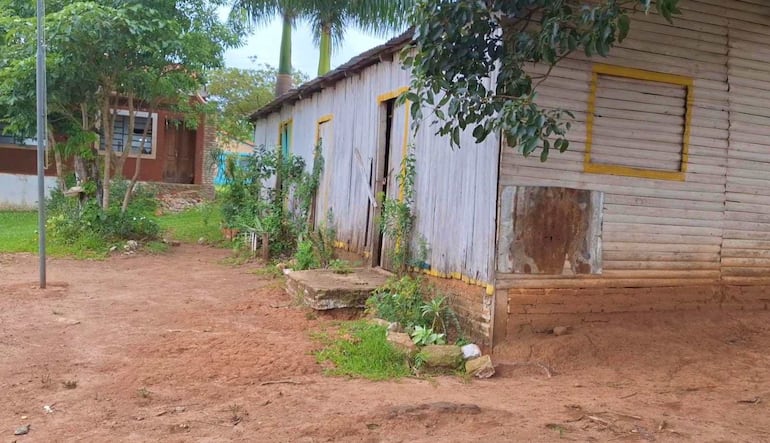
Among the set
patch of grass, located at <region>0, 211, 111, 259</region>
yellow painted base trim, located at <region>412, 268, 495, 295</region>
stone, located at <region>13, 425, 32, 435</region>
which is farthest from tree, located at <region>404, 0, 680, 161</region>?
patch of grass, located at <region>0, 211, 111, 259</region>

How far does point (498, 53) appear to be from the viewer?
5.27 meters

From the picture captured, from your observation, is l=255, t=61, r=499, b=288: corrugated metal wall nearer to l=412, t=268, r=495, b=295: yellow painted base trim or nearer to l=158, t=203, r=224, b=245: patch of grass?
l=412, t=268, r=495, b=295: yellow painted base trim

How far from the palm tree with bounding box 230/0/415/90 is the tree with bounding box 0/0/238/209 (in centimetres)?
617

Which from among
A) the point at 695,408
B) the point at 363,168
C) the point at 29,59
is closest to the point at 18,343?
the point at 363,168

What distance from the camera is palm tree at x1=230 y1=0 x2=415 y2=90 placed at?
18.8 metres

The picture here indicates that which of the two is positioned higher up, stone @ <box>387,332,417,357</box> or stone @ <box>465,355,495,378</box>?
stone @ <box>387,332,417,357</box>

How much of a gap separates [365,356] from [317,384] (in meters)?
0.73

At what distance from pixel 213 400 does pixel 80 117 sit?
35.9 ft

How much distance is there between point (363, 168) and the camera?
28.1ft

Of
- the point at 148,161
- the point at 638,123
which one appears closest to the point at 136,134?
the point at 148,161

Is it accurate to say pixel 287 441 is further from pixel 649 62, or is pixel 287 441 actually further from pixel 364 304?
pixel 649 62

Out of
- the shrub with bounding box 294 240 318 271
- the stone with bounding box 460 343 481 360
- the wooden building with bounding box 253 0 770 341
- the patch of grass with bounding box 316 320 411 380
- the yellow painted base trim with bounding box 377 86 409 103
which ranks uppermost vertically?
the yellow painted base trim with bounding box 377 86 409 103

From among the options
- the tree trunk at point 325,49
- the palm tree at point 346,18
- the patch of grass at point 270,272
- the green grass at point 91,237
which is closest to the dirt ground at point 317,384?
the patch of grass at point 270,272

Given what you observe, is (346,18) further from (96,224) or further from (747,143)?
(747,143)
